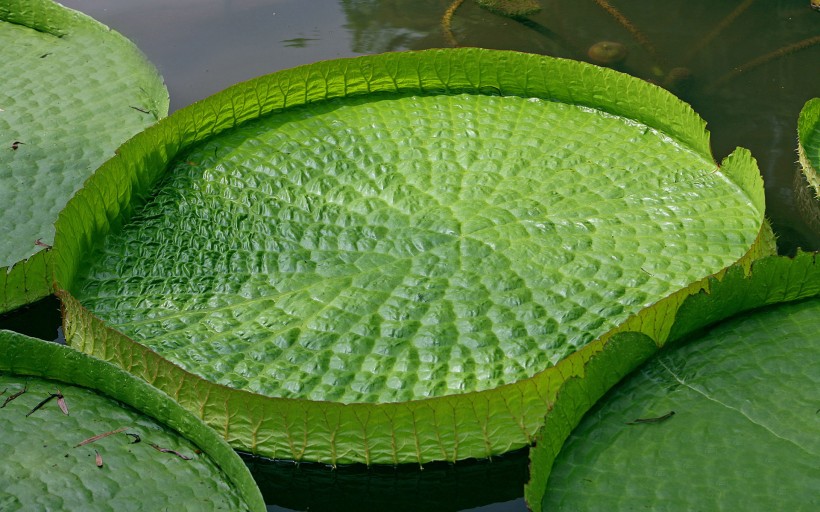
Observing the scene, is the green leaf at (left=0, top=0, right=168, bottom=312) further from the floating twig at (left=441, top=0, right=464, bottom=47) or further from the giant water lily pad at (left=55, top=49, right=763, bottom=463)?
the floating twig at (left=441, top=0, right=464, bottom=47)

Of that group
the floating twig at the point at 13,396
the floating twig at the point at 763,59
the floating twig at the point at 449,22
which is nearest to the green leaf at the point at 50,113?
the floating twig at the point at 13,396

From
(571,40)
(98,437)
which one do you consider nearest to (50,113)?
(98,437)

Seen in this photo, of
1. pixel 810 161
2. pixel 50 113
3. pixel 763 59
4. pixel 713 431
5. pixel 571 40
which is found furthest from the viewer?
pixel 571 40

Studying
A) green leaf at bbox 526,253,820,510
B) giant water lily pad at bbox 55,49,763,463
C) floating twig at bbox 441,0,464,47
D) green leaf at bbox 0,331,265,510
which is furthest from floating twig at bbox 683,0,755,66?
green leaf at bbox 0,331,265,510

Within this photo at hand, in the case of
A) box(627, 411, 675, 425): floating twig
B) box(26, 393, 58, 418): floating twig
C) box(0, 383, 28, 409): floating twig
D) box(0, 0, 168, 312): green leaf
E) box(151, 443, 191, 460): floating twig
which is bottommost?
box(151, 443, 191, 460): floating twig

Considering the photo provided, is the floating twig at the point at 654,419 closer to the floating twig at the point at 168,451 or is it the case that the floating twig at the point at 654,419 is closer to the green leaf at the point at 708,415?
the green leaf at the point at 708,415

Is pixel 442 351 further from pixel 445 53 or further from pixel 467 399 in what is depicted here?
pixel 445 53

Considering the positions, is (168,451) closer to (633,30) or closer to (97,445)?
(97,445)
